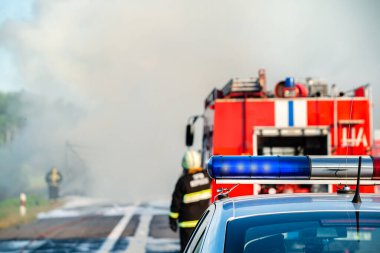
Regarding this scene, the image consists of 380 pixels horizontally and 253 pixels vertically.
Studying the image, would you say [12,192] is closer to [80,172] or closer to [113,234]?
[80,172]

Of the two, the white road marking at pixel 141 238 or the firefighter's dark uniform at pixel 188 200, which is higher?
the firefighter's dark uniform at pixel 188 200

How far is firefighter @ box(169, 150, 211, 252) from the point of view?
9141 mm

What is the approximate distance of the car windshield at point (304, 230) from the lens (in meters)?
3.41

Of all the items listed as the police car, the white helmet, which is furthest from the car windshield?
the white helmet

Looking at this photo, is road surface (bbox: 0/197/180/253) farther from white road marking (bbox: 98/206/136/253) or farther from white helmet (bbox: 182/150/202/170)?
white helmet (bbox: 182/150/202/170)

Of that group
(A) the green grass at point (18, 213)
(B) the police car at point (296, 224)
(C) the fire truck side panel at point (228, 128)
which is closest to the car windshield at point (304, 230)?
(B) the police car at point (296, 224)

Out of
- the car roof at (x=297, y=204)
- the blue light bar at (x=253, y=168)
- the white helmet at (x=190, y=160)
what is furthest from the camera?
the white helmet at (x=190, y=160)

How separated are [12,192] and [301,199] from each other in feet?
146

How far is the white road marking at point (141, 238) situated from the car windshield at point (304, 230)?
357 inches

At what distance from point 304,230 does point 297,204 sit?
117 mm

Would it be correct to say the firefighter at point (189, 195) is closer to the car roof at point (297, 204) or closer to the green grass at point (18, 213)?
the car roof at point (297, 204)

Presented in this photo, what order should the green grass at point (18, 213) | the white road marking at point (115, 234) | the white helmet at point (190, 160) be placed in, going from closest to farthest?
the white helmet at point (190, 160) → the white road marking at point (115, 234) → the green grass at point (18, 213)

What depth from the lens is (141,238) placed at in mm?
14695

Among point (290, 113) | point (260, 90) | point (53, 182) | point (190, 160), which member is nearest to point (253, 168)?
point (190, 160)
